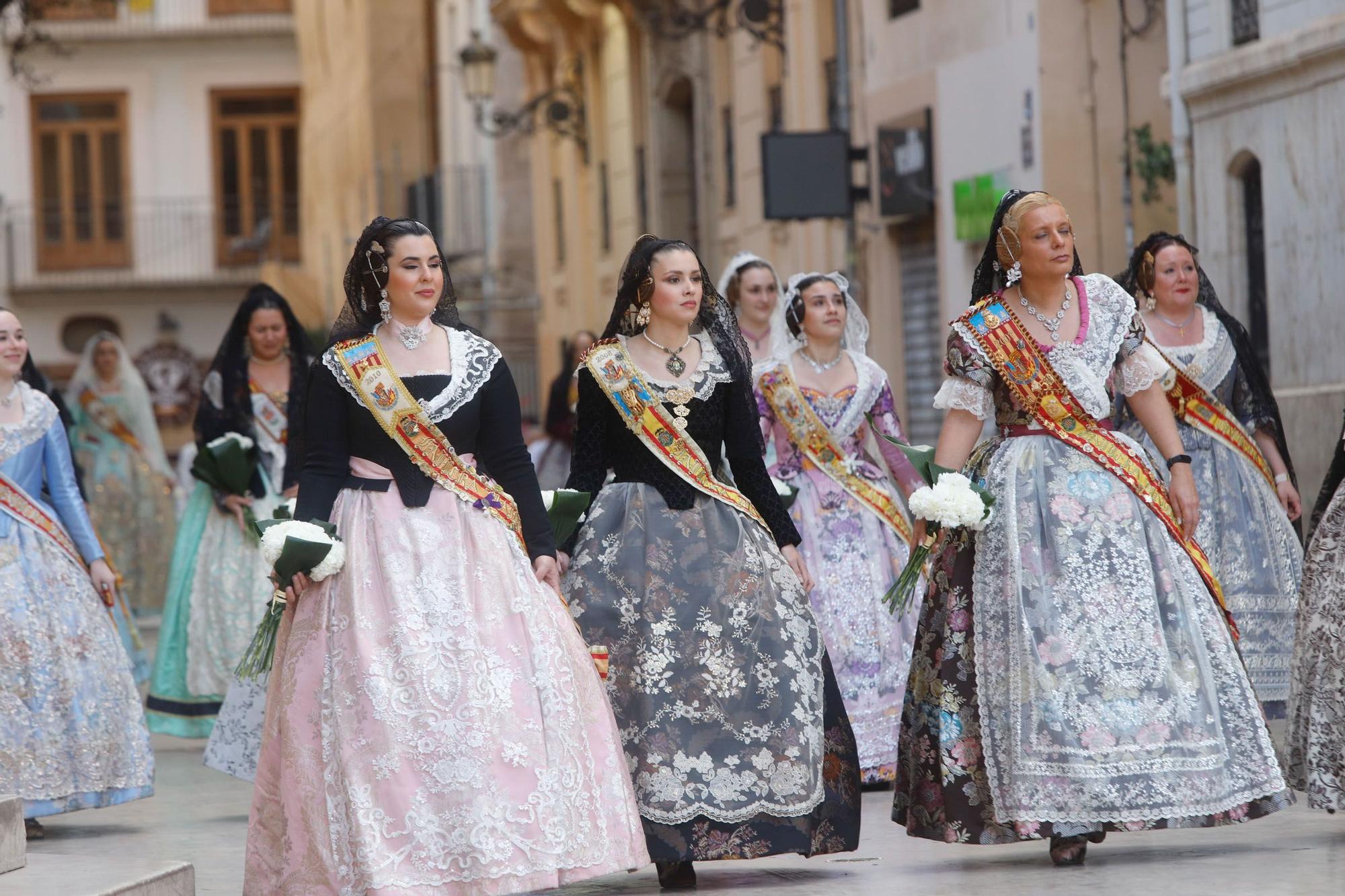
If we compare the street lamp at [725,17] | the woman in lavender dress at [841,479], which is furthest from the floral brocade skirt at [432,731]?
the street lamp at [725,17]

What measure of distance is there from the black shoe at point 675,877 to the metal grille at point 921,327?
12.0 meters

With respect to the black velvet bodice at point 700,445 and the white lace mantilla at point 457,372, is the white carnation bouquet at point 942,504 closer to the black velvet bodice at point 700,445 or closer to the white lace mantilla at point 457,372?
the black velvet bodice at point 700,445

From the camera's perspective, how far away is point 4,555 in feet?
27.7

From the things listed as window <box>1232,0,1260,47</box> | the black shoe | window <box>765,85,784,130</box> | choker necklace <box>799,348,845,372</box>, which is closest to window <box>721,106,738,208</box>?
window <box>765,85,784,130</box>

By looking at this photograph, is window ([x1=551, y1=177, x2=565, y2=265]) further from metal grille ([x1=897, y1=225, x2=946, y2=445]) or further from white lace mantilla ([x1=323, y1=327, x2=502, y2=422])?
white lace mantilla ([x1=323, y1=327, x2=502, y2=422])

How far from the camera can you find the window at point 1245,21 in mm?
14188

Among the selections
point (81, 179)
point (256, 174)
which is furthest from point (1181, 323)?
point (256, 174)

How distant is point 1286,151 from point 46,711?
7.90 m

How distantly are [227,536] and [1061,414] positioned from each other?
4716mm

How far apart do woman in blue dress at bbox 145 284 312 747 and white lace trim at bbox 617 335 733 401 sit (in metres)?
3.13

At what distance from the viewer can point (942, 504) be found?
6734 mm

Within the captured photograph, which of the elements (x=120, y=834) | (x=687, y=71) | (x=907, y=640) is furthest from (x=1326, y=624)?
(x=687, y=71)

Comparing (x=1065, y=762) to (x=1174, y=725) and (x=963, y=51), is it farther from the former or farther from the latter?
(x=963, y=51)

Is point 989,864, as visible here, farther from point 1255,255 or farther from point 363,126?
point 363,126
